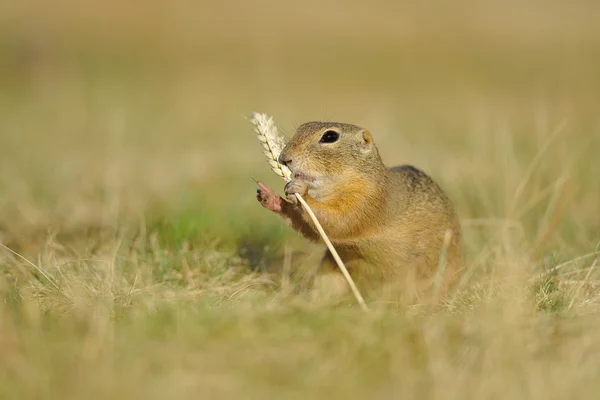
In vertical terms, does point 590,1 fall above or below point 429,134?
above

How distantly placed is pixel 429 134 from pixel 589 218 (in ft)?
13.9

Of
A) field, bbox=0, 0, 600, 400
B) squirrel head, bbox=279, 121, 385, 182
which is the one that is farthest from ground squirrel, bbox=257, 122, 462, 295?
field, bbox=0, 0, 600, 400

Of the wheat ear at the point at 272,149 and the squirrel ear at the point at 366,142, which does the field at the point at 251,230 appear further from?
the squirrel ear at the point at 366,142

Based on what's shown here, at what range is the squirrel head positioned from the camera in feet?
14.5

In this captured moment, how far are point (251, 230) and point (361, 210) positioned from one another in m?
1.29

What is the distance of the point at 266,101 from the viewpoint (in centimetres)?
1238

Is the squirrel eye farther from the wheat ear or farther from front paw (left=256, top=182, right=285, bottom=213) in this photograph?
front paw (left=256, top=182, right=285, bottom=213)

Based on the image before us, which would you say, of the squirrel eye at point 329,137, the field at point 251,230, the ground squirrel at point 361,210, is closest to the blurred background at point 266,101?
the field at point 251,230

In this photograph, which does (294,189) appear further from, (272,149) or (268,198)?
(272,149)

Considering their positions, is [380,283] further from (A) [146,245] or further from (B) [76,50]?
(B) [76,50]

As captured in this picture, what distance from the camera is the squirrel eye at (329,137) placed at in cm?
459

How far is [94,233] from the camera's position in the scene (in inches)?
215

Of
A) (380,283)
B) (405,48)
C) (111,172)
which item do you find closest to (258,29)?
(405,48)

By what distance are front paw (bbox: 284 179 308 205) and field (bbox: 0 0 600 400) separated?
54 centimetres
